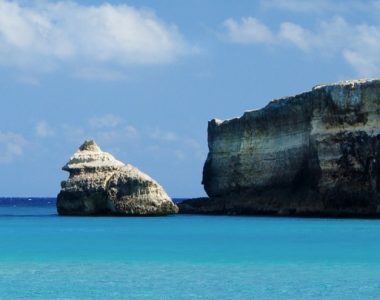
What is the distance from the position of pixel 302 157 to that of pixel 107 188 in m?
10.9

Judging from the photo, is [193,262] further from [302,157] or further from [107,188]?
[302,157]

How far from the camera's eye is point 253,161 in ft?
201

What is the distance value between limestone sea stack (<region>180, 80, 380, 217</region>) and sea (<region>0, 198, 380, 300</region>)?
7.18 metres

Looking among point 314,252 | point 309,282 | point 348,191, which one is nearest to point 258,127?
point 348,191

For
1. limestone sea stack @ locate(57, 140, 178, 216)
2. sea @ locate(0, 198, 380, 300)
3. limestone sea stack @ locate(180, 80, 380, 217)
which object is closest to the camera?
sea @ locate(0, 198, 380, 300)

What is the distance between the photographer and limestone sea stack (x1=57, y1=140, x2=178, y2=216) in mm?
A: 53181

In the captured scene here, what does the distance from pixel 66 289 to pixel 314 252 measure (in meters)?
10.6

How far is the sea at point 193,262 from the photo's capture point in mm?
21500

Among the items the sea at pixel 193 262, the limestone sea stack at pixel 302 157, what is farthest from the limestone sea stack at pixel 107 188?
the sea at pixel 193 262

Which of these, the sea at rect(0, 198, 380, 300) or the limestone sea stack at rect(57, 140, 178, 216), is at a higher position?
the limestone sea stack at rect(57, 140, 178, 216)

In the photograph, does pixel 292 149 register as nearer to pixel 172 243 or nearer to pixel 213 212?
pixel 213 212

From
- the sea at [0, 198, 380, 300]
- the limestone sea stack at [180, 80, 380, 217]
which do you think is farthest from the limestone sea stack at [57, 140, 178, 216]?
the sea at [0, 198, 380, 300]

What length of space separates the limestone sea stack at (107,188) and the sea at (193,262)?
8.06 meters

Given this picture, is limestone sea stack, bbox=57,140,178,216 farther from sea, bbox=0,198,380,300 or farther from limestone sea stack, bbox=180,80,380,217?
sea, bbox=0,198,380,300
